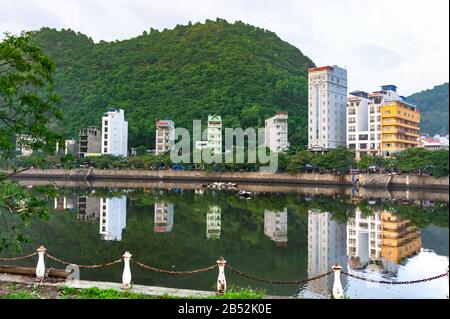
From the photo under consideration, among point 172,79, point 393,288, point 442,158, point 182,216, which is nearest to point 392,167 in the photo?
point 442,158

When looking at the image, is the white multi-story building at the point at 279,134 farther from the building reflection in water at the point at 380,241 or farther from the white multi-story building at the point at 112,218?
the building reflection in water at the point at 380,241

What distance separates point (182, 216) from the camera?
33.3m

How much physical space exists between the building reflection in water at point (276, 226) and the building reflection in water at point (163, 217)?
6.41 meters

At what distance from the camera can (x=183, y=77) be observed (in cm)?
10562

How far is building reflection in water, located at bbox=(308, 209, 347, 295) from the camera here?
1508cm

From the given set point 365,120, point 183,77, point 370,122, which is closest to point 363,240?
point 370,122

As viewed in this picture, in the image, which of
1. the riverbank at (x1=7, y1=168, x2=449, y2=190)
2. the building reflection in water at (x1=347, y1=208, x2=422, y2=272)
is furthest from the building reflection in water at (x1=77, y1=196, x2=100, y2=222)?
the riverbank at (x1=7, y1=168, x2=449, y2=190)

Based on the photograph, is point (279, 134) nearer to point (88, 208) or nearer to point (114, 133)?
point (114, 133)

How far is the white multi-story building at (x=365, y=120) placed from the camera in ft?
224

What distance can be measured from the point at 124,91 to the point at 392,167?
66313mm

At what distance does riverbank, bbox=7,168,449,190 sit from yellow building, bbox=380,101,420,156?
9587 millimetres
